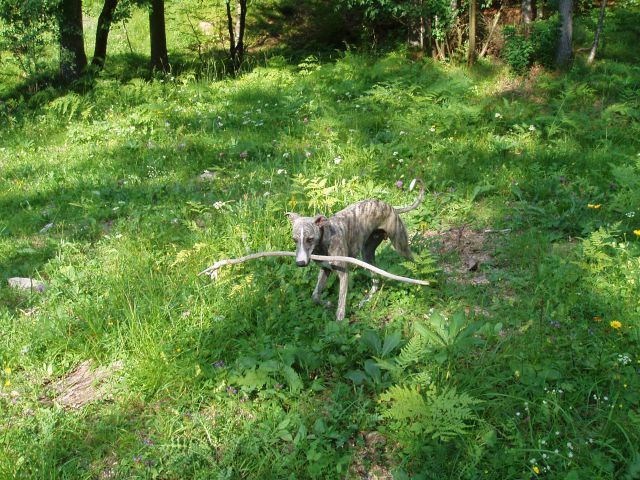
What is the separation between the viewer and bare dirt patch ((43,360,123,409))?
→ 4141mm

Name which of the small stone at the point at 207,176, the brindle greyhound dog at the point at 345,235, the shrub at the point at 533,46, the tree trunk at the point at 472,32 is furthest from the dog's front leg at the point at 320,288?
the tree trunk at the point at 472,32

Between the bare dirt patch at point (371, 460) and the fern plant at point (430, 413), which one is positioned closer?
the fern plant at point (430, 413)

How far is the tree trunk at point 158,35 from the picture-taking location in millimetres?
14090

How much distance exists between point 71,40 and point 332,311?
11.9 metres

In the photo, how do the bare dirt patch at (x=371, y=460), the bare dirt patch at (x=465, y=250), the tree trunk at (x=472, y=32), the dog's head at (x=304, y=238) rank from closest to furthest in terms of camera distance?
the bare dirt patch at (x=371, y=460), the dog's head at (x=304, y=238), the bare dirt patch at (x=465, y=250), the tree trunk at (x=472, y=32)

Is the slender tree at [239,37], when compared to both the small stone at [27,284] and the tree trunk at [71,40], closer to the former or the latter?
the tree trunk at [71,40]

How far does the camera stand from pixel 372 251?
5.30 metres

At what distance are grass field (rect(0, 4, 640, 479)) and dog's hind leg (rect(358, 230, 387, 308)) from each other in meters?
0.11

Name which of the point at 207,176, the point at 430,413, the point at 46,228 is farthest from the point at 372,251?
the point at 46,228

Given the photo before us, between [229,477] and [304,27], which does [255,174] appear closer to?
[229,477]

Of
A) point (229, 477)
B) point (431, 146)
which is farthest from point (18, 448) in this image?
point (431, 146)

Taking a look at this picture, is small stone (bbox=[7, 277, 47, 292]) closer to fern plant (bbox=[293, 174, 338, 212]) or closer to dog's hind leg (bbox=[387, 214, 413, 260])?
fern plant (bbox=[293, 174, 338, 212])

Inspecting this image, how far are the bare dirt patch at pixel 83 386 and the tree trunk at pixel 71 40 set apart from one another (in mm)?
11114

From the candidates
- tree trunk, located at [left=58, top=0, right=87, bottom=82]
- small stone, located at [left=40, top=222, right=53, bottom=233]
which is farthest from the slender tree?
small stone, located at [left=40, top=222, right=53, bottom=233]
